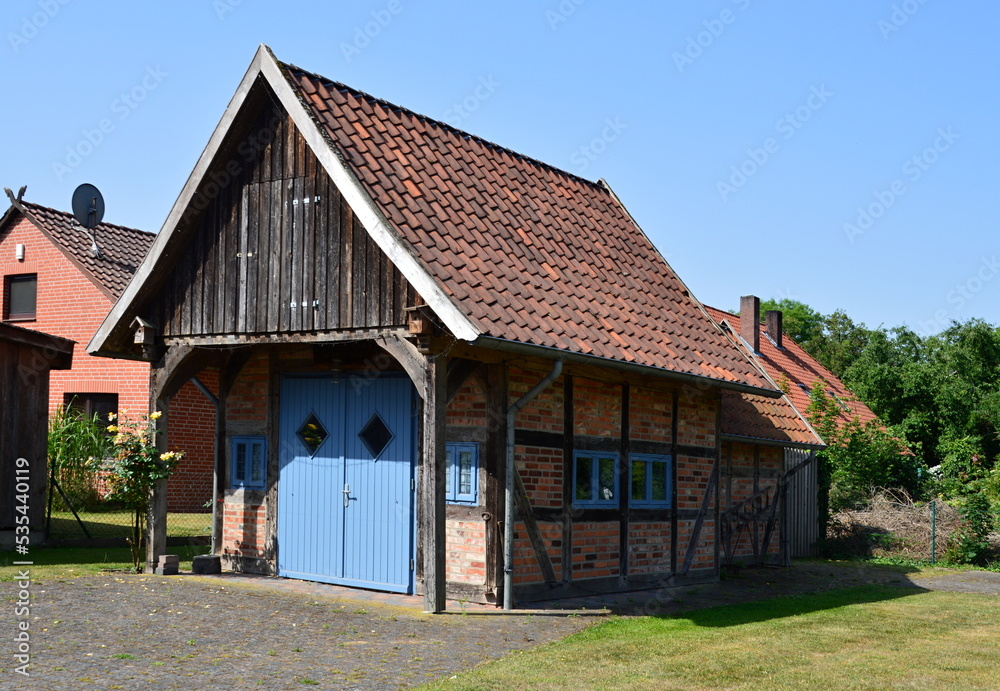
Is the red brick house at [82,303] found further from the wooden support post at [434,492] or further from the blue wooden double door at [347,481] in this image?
the wooden support post at [434,492]

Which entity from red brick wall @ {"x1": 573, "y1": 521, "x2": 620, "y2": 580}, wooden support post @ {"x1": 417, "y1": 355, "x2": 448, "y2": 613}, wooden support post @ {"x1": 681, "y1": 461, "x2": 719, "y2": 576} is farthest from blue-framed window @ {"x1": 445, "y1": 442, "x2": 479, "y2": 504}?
wooden support post @ {"x1": 681, "y1": 461, "x2": 719, "y2": 576}

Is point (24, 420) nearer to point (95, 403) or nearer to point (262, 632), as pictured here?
point (95, 403)

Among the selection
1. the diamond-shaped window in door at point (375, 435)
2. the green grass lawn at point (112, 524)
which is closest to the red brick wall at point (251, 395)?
the diamond-shaped window in door at point (375, 435)

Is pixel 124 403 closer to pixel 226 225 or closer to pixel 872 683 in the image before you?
pixel 226 225

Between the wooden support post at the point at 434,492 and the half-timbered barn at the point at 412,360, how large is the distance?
2 centimetres

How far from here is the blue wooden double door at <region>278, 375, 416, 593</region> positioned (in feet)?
40.6

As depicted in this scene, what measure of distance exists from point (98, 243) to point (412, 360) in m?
16.6

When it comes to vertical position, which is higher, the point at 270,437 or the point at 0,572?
the point at 270,437

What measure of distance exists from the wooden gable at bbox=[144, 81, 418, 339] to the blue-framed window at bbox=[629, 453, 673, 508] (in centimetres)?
426

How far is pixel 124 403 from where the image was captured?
2342 centimetres

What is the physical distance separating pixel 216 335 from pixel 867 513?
14704 mm

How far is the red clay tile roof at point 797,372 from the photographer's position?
22.9 metres

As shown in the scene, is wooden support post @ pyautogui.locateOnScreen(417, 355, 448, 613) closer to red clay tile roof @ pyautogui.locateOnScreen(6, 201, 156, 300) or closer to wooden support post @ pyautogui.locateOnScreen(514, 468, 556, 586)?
wooden support post @ pyautogui.locateOnScreen(514, 468, 556, 586)

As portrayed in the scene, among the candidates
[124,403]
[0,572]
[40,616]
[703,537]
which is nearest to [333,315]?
[40,616]
